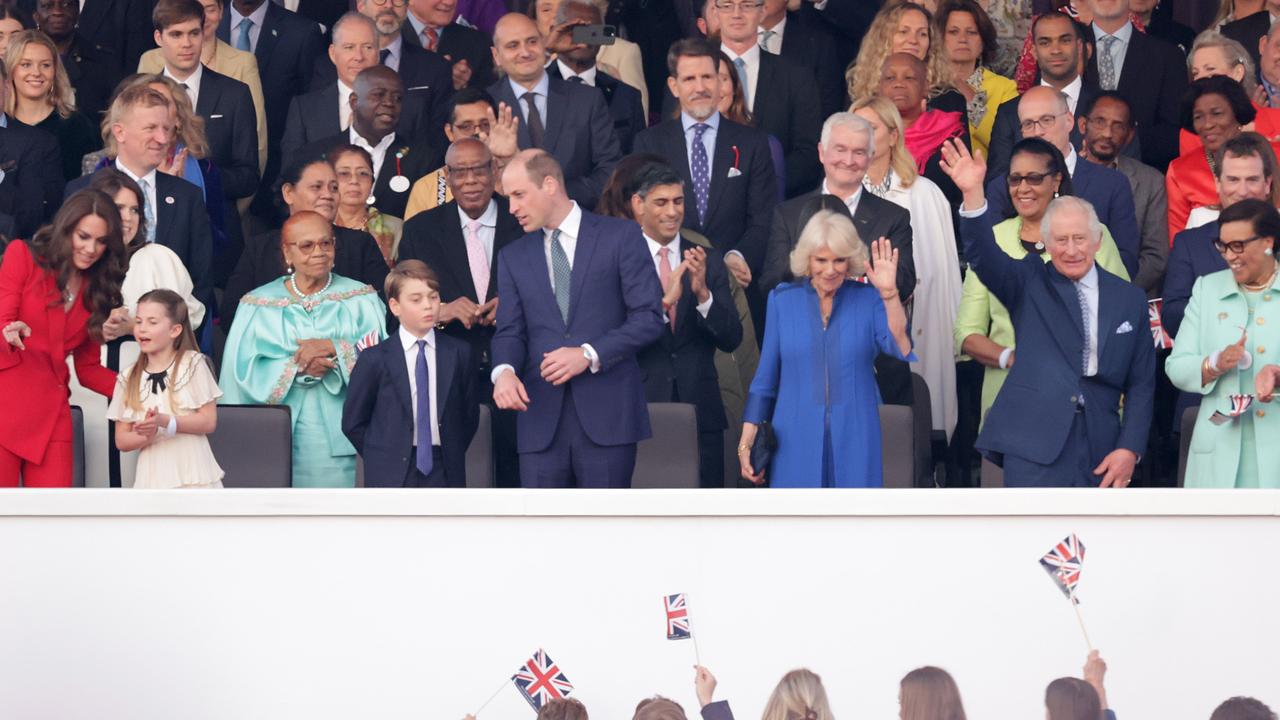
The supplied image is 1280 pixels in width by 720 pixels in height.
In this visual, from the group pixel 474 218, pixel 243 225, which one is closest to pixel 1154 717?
pixel 474 218

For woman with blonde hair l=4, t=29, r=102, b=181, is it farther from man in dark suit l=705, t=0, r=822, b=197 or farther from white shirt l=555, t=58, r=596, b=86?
man in dark suit l=705, t=0, r=822, b=197

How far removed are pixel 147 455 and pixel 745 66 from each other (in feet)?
10.9

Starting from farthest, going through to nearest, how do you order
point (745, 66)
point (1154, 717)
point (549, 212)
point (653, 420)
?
1. point (745, 66)
2. point (653, 420)
3. point (549, 212)
4. point (1154, 717)

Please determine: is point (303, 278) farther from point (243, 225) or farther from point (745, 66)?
Answer: point (745, 66)

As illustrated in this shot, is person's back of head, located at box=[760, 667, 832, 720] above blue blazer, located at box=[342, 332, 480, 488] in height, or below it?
below

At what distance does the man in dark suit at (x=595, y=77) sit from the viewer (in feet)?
29.2

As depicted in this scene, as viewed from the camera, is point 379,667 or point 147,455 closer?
point 379,667

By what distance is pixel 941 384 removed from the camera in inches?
311

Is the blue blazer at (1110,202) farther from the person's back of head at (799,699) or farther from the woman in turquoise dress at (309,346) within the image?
the person's back of head at (799,699)

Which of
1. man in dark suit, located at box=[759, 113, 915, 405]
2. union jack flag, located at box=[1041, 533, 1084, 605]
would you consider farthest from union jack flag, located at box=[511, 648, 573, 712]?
man in dark suit, located at box=[759, 113, 915, 405]

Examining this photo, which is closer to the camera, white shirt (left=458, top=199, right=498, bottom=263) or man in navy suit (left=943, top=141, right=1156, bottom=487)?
man in navy suit (left=943, top=141, right=1156, bottom=487)

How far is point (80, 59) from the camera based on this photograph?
9.44 m

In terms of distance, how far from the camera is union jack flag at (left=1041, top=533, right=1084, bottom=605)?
18.1 feet

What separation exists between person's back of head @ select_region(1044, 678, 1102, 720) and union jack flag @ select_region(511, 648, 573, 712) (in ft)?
4.45
